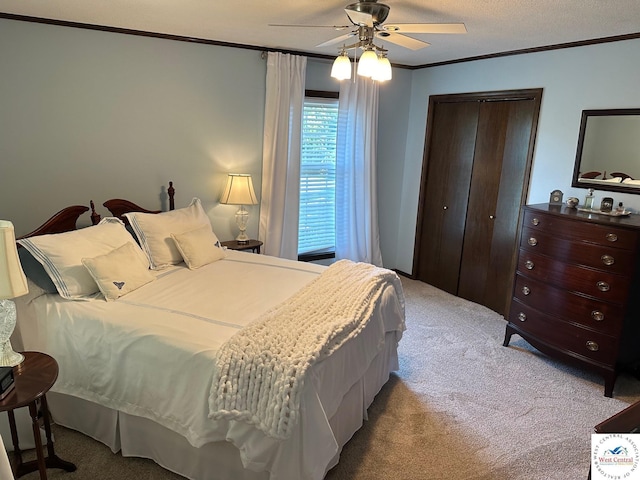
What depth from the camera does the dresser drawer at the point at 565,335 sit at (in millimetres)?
2973

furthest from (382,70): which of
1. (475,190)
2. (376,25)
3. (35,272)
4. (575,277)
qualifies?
(475,190)

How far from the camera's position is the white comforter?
190cm

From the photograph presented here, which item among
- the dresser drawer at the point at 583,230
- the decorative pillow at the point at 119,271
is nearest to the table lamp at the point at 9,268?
the decorative pillow at the point at 119,271

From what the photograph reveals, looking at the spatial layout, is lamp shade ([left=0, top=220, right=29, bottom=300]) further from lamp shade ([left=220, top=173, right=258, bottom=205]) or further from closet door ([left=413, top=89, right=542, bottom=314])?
closet door ([left=413, top=89, right=542, bottom=314])

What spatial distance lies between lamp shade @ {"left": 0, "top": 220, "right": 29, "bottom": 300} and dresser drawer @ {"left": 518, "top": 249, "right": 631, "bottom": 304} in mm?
3240

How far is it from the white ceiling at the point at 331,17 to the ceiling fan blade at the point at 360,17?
314 mm

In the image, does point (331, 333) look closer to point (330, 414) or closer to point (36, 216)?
point (330, 414)

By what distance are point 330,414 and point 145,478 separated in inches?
38.4

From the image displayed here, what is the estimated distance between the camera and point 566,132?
3648mm

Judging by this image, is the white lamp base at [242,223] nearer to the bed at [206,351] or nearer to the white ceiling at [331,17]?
the bed at [206,351]

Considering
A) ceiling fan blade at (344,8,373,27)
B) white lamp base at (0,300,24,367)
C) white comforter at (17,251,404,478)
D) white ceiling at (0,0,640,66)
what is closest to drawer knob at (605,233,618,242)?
white ceiling at (0,0,640,66)

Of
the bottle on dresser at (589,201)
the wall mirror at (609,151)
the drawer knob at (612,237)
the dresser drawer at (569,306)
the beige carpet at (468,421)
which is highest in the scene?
the wall mirror at (609,151)

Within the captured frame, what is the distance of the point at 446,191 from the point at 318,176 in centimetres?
140

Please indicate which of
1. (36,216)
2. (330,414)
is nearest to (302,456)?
(330,414)
